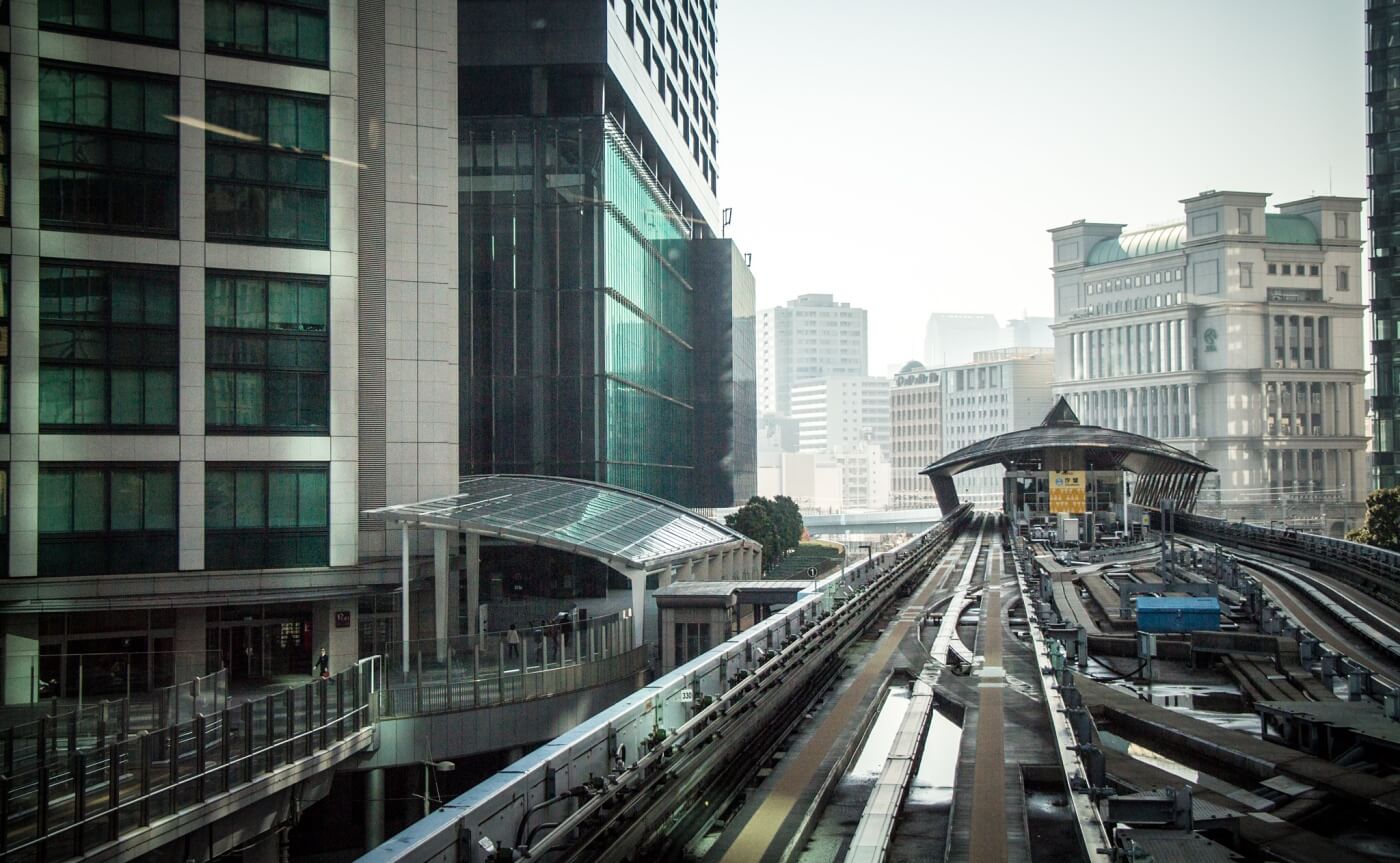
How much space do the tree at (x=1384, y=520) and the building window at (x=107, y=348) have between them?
2335 inches

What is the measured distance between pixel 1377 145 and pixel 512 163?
61493mm

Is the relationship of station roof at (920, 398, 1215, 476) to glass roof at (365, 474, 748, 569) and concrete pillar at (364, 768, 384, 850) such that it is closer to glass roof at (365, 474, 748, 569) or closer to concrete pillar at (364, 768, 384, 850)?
glass roof at (365, 474, 748, 569)

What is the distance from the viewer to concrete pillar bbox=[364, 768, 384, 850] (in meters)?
29.0

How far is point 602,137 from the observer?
63.0 meters

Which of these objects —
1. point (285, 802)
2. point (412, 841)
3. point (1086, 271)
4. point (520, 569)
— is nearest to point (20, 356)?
point (285, 802)

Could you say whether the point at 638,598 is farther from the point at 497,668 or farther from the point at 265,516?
the point at 265,516

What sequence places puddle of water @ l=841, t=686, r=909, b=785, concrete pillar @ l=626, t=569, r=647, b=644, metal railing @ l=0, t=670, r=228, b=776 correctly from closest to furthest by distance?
puddle of water @ l=841, t=686, r=909, b=785 < metal railing @ l=0, t=670, r=228, b=776 < concrete pillar @ l=626, t=569, r=647, b=644

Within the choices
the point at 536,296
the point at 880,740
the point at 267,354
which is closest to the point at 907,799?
the point at 880,740

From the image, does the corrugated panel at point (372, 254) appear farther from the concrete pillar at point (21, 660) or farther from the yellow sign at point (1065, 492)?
the yellow sign at point (1065, 492)

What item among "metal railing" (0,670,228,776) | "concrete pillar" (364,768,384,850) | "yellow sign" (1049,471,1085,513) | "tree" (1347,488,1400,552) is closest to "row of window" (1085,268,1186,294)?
"tree" (1347,488,1400,552)

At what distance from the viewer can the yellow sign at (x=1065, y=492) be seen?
7619cm

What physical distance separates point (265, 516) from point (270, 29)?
15.0 meters

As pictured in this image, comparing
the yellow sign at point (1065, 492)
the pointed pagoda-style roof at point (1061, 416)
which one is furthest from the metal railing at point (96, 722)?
the pointed pagoda-style roof at point (1061, 416)

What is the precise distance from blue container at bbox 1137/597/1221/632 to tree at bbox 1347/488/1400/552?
4449cm
